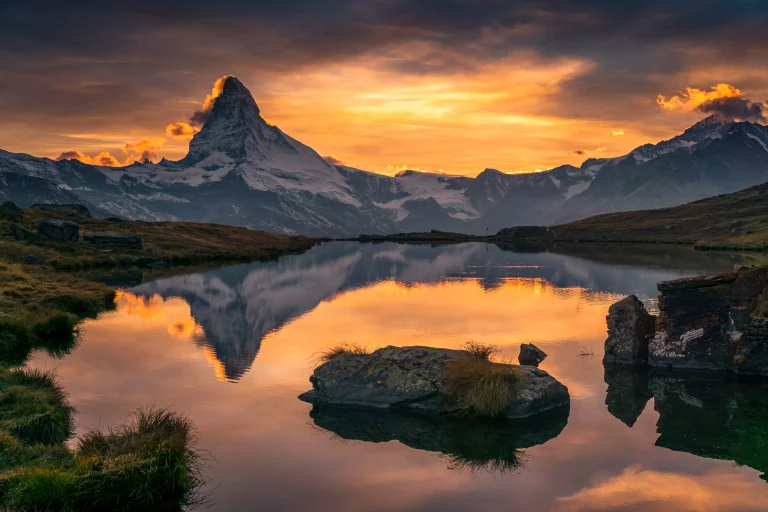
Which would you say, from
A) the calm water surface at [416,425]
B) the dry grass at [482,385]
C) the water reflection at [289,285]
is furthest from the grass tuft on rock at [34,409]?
the dry grass at [482,385]

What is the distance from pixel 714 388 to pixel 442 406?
13.7 meters

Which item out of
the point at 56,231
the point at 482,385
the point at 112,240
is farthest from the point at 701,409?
the point at 112,240

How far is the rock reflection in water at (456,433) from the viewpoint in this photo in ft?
71.6

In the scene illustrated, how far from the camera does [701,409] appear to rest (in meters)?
27.4

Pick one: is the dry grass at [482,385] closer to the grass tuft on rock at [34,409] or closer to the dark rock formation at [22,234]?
the grass tuft on rock at [34,409]

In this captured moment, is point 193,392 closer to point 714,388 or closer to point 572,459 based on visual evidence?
point 572,459

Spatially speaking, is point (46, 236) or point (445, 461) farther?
point (46, 236)

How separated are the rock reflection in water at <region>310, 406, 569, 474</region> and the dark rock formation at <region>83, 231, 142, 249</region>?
4108 inches

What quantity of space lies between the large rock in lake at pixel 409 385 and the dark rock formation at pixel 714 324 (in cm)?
1032

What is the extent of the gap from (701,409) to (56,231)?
112 m

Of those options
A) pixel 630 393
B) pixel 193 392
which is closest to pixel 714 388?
pixel 630 393

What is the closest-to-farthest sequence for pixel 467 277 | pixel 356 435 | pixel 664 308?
pixel 356 435
pixel 664 308
pixel 467 277

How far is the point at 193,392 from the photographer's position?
96.7 feet

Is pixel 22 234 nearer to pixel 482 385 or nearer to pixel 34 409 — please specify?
pixel 34 409
